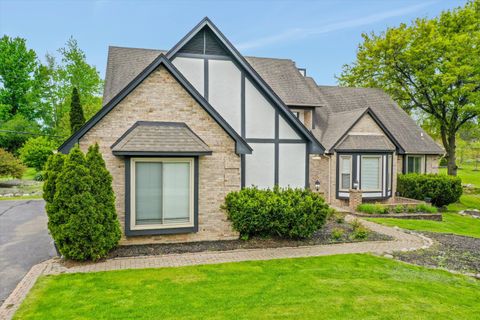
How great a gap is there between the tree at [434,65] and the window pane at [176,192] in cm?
2496

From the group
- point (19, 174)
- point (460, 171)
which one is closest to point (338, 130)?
point (19, 174)

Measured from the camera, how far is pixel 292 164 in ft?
43.4

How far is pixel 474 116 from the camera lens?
96.4 ft

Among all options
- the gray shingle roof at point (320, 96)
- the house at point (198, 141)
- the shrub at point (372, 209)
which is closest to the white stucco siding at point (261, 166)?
the house at point (198, 141)

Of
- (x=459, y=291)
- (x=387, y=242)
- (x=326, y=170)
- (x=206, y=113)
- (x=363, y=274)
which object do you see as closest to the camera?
(x=459, y=291)

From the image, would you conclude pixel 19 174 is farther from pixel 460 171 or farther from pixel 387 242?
pixel 460 171

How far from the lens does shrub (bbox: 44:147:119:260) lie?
8562mm

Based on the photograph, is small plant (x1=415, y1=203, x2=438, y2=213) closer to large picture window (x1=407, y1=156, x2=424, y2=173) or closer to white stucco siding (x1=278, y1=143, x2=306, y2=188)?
large picture window (x1=407, y1=156, x2=424, y2=173)

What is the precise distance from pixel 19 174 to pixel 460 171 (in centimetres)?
5625

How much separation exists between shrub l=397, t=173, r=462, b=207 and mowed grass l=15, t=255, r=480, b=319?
43.8 feet

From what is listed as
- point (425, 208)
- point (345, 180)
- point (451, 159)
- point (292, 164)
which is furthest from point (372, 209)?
point (451, 159)

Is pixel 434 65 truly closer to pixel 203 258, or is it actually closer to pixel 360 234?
pixel 360 234

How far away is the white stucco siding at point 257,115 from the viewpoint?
41.8 feet

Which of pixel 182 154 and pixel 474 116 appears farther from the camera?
pixel 474 116
